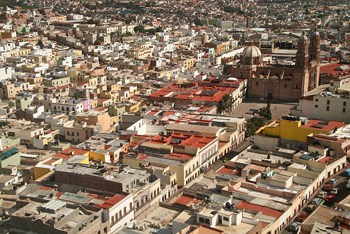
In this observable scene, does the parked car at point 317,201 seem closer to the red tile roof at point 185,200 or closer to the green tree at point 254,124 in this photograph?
the red tile roof at point 185,200

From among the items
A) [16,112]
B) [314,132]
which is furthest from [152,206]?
[16,112]

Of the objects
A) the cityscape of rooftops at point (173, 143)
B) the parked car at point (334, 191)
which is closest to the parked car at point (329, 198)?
the cityscape of rooftops at point (173, 143)

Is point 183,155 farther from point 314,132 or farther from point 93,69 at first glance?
point 93,69

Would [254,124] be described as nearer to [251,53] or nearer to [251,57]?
[251,57]

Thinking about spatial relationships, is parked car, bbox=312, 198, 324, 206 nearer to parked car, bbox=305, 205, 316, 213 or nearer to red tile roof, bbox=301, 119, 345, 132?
parked car, bbox=305, 205, 316, 213

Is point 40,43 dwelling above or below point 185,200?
above

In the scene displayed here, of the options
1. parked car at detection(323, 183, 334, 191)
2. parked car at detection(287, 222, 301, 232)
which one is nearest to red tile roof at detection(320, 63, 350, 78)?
parked car at detection(323, 183, 334, 191)

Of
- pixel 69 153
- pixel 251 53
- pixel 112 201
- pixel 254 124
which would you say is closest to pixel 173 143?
pixel 69 153

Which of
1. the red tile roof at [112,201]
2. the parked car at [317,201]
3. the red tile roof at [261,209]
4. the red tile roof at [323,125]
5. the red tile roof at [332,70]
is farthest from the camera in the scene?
the red tile roof at [332,70]
